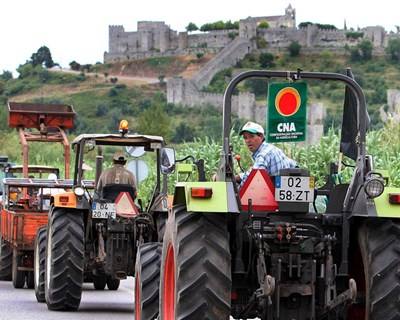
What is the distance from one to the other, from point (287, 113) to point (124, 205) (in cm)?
691

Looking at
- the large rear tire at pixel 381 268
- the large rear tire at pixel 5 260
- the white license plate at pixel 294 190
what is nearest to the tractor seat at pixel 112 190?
the large rear tire at pixel 5 260

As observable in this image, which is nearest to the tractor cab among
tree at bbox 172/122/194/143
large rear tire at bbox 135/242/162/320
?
large rear tire at bbox 135/242/162/320

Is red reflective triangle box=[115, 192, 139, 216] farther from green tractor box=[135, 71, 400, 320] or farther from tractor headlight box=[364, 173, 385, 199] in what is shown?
tractor headlight box=[364, 173, 385, 199]

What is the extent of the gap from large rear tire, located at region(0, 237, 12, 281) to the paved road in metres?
0.89

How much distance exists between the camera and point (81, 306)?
786 inches

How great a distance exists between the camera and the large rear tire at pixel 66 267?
1880 centimetres

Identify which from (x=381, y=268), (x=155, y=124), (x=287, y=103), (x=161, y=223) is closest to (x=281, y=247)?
(x=381, y=268)

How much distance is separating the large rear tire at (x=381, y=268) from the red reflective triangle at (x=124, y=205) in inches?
298

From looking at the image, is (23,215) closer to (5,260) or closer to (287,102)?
(5,260)

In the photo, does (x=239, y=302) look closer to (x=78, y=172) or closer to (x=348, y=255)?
(x=348, y=255)

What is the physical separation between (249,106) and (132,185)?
507 feet

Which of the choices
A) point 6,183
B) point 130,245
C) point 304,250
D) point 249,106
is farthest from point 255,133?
point 249,106

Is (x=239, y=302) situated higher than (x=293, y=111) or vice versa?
(x=293, y=111)

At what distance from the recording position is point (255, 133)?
1319 cm
